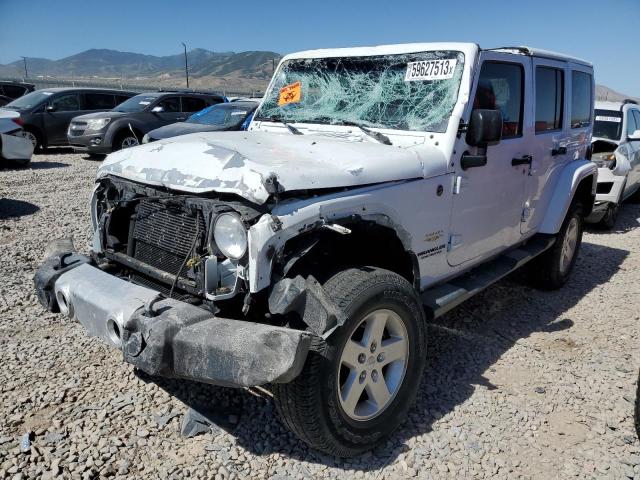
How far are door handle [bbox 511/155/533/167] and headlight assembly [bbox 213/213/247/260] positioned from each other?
2402 millimetres

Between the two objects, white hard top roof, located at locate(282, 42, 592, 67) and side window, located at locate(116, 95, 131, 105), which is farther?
side window, located at locate(116, 95, 131, 105)

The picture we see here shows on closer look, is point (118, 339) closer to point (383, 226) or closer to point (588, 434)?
point (383, 226)

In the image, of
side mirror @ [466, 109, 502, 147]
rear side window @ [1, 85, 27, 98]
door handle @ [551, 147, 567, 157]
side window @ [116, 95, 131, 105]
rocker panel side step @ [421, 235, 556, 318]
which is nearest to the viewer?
side mirror @ [466, 109, 502, 147]

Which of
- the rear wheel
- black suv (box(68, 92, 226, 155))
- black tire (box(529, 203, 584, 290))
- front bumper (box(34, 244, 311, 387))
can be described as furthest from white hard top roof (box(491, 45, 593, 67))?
the rear wheel

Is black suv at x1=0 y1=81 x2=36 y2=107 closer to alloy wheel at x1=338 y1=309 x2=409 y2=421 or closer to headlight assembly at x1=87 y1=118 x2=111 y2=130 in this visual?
headlight assembly at x1=87 y1=118 x2=111 y2=130

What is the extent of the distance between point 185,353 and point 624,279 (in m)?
5.33

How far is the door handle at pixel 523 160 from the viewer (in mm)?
3854

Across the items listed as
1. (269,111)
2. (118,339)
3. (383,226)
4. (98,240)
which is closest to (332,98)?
(269,111)

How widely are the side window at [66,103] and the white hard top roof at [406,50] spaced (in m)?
11.7

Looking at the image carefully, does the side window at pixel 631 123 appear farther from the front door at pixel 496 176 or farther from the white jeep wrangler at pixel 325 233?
the front door at pixel 496 176

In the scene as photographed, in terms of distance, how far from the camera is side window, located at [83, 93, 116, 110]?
14431mm

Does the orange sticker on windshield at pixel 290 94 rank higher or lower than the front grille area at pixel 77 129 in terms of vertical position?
higher

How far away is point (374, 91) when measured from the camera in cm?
360

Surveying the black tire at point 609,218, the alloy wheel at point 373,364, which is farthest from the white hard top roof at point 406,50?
the black tire at point 609,218
